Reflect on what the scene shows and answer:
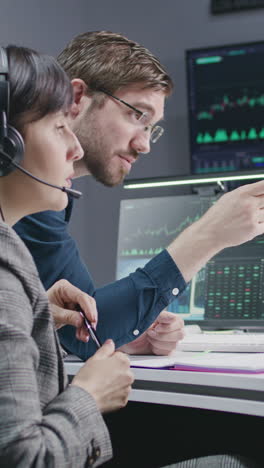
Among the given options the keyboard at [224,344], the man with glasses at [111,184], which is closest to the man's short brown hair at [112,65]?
the man with glasses at [111,184]

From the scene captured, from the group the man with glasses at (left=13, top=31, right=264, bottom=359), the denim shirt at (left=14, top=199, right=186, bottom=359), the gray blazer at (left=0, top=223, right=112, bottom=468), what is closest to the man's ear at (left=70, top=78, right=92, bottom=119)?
the man with glasses at (left=13, top=31, right=264, bottom=359)

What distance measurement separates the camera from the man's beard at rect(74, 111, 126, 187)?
1.55 meters

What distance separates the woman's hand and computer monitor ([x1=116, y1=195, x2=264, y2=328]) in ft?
2.67

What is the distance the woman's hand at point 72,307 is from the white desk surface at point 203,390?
4.8 inches

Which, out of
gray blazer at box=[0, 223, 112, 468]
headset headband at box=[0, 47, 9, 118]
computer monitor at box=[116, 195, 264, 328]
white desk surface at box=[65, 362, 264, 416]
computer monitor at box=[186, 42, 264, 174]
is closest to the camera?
gray blazer at box=[0, 223, 112, 468]

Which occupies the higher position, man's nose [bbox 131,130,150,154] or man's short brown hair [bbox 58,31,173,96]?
man's short brown hair [bbox 58,31,173,96]

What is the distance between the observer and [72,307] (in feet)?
3.41

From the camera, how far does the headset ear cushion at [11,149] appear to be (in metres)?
0.79

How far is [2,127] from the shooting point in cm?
79

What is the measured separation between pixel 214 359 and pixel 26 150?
500 millimetres

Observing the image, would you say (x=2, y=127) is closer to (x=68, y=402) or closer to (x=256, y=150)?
(x=68, y=402)

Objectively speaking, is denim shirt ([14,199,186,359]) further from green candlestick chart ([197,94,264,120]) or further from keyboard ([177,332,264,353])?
green candlestick chart ([197,94,264,120])

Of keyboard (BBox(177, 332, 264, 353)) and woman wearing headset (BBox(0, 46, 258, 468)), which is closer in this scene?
woman wearing headset (BBox(0, 46, 258, 468))

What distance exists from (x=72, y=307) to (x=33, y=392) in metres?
0.41
